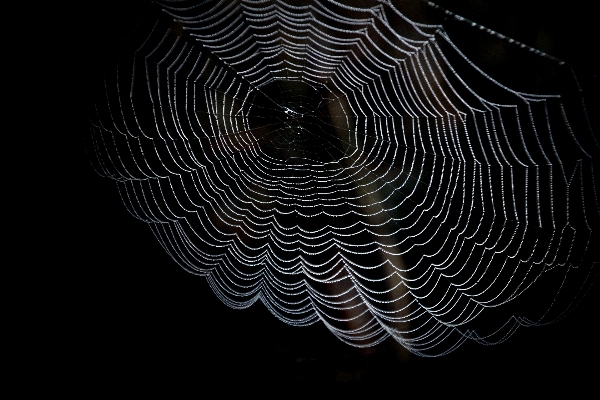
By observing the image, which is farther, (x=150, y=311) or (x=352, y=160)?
(x=150, y=311)

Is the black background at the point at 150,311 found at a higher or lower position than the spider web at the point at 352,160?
lower

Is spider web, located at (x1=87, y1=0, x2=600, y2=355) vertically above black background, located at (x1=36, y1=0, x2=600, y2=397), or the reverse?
spider web, located at (x1=87, y1=0, x2=600, y2=355)

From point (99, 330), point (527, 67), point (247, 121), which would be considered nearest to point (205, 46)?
point (247, 121)

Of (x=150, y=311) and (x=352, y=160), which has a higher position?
(x=352, y=160)
